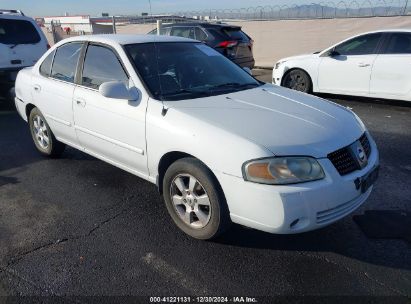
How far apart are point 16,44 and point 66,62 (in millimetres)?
4575

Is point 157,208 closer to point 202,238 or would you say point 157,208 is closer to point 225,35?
point 202,238

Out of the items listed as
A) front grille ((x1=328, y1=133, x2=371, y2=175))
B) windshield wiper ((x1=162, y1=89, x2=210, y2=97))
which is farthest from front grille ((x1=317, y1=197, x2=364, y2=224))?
windshield wiper ((x1=162, y1=89, x2=210, y2=97))

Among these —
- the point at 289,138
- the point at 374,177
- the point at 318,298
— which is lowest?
the point at 318,298

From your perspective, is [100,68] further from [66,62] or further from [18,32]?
[18,32]

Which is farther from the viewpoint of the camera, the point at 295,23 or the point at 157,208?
the point at 295,23

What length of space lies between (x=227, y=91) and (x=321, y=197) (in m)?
1.52

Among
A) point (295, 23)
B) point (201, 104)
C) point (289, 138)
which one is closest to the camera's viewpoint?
point (289, 138)

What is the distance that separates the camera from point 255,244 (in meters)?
3.22

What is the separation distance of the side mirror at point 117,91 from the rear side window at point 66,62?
111cm

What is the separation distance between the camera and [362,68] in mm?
7746

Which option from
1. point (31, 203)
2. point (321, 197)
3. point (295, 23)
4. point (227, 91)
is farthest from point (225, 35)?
point (321, 197)

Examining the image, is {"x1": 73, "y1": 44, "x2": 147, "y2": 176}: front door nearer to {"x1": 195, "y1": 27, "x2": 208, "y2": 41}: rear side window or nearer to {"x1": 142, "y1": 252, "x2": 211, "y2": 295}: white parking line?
{"x1": 142, "y1": 252, "x2": 211, "y2": 295}: white parking line

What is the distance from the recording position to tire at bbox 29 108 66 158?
5000mm

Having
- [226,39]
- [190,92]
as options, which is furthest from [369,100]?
[190,92]
